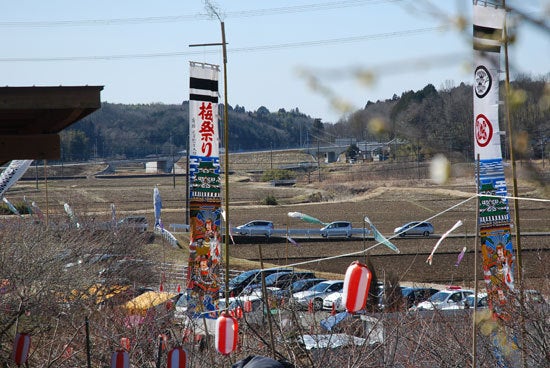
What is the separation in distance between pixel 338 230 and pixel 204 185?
23088mm

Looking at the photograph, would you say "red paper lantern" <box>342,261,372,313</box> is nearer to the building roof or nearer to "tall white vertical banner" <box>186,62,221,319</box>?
the building roof

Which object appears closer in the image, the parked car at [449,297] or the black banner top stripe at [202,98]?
the black banner top stripe at [202,98]

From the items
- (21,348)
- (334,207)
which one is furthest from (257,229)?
(21,348)

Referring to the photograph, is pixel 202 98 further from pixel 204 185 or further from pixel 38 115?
pixel 38 115

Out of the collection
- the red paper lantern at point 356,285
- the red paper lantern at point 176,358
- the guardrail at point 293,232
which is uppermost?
the red paper lantern at point 356,285

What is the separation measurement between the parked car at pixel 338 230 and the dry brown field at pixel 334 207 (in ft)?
2.11

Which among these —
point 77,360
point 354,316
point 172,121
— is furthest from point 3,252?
point 172,121

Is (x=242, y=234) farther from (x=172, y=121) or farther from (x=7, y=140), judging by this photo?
(x=172, y=121)

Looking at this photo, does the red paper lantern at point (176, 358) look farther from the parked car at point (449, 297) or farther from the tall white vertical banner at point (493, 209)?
the parked car at point (449, 297)

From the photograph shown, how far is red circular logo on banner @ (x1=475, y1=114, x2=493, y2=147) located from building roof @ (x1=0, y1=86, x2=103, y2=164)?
6441mm

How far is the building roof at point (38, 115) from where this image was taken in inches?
239

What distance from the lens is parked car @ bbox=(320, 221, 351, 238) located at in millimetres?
38656

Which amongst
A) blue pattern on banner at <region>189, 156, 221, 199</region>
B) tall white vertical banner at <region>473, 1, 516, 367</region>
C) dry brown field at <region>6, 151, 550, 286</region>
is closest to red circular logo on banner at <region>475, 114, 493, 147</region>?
tall white vertical banner at <region>473, 1, 516, 367</region>

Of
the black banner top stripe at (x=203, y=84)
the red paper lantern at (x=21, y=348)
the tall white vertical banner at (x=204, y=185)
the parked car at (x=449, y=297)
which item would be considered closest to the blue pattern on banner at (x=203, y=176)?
the tall white vertical banner at (x=204, y=185)
